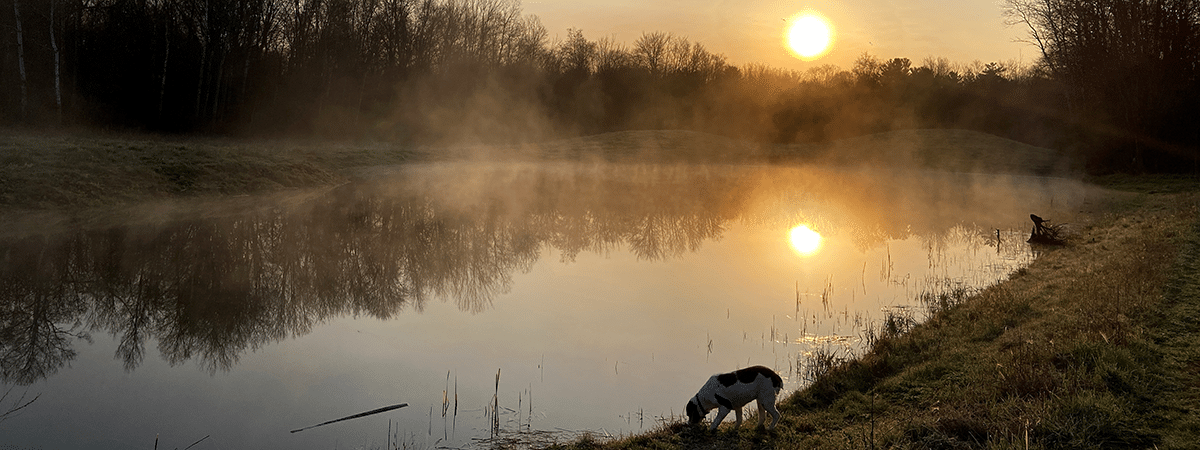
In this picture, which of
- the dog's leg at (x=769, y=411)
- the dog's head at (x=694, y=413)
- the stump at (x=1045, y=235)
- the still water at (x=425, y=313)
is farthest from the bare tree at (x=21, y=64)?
the stump at (x=1045, y=235)

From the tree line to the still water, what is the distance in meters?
13.3

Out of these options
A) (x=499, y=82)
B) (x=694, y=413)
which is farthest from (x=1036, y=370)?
(x=499, y=82)

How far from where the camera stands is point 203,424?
6.04 meters

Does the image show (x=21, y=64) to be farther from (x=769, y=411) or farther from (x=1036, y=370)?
(x=1036, y=370)

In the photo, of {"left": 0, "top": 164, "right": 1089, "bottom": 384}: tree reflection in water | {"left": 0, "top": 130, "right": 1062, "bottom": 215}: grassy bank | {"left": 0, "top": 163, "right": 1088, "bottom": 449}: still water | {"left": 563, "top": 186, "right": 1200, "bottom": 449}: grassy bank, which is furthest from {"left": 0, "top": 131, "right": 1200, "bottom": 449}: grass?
{"left": 0, "top": 164, "right": 1089, "bottom": 384}: tree reflection in water

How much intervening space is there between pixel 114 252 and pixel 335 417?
29.9ft

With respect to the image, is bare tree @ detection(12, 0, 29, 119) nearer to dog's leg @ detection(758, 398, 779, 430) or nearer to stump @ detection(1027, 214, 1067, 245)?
dog's leg @ detection(758, 398, 779, 430)

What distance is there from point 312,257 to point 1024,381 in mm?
11815

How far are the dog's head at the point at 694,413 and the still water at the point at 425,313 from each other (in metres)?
0.55

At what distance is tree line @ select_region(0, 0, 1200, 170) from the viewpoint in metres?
29.7

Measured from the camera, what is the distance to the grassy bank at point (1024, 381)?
16.1 feet

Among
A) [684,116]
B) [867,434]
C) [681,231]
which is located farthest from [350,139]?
[867,434]

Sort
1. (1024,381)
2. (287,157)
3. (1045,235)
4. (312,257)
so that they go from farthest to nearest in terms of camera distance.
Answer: (287,157)
(1045,235)
(312,257)
(1024,381)

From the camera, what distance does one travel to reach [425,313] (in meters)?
9.89
